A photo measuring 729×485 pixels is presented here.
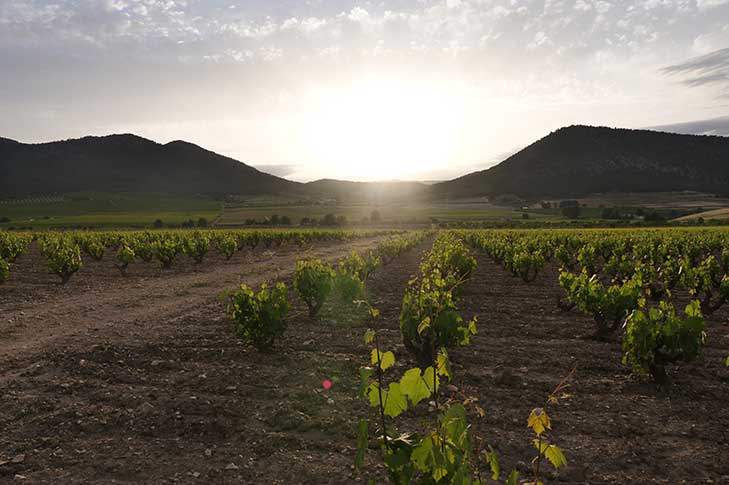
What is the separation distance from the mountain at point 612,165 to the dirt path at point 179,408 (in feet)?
552

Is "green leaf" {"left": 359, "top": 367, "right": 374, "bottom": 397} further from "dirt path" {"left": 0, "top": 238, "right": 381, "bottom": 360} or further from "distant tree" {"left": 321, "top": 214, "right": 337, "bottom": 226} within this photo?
"distant tree" {"left": 321, "top": 214, "right": 337, "bottom": 226}

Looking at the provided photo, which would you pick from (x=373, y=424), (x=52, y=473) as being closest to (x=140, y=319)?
(x=52, y=473)

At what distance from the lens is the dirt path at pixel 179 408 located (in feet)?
17.3

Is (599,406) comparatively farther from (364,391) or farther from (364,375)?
(364,375)

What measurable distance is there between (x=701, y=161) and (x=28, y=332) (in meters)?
215

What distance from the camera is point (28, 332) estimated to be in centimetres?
1127

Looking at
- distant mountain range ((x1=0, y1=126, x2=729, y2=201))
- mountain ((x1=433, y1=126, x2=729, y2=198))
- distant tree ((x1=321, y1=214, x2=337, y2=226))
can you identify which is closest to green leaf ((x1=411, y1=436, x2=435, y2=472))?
distant tree ((x1=321, y1=214, x2=337, y2=226))

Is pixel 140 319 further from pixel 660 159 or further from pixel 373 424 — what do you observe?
pixel 660 159

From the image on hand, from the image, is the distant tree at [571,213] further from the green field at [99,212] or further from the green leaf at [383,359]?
the green leaf at [383,359]

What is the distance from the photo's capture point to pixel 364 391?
8.09ft

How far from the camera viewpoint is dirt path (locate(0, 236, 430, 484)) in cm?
526

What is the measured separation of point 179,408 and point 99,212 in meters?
135

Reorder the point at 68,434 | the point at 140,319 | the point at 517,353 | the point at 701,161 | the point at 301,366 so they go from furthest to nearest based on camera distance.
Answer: the point at 701,161, the point at 140,319, the point at 517,353, the point at 301,366, the point at 68,434

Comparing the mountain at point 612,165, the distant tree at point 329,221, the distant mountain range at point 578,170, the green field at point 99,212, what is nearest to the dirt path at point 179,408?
the green field at point 99,212
